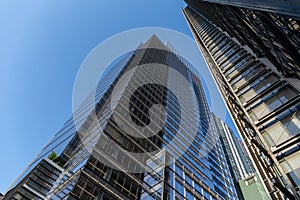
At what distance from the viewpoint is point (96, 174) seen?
68.1 feet

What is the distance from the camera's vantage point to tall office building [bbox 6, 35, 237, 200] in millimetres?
20312

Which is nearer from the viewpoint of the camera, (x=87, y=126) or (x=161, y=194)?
(x=161, y=194)

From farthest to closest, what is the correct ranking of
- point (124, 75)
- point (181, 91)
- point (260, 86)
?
1. point (181, 91)
2. point (124, 75)
3. point (260, 86)

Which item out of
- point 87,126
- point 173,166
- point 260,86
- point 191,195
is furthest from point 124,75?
point 260,86

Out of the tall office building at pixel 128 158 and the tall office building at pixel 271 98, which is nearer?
the tall office building at pixel 271 98

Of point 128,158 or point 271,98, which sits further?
point 128,158

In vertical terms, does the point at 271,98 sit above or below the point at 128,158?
above

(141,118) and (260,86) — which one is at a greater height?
(141,118)

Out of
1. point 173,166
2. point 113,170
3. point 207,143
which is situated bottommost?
point 113,170

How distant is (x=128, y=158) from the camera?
26016 millimetres

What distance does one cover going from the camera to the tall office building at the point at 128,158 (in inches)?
800

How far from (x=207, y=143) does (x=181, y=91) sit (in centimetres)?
2048

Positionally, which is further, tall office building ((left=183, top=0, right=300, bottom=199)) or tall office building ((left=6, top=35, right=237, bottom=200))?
tall office building ((left=6, top=35, right=237, bottom=200))

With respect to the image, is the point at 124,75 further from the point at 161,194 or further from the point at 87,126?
the point at 161,194
